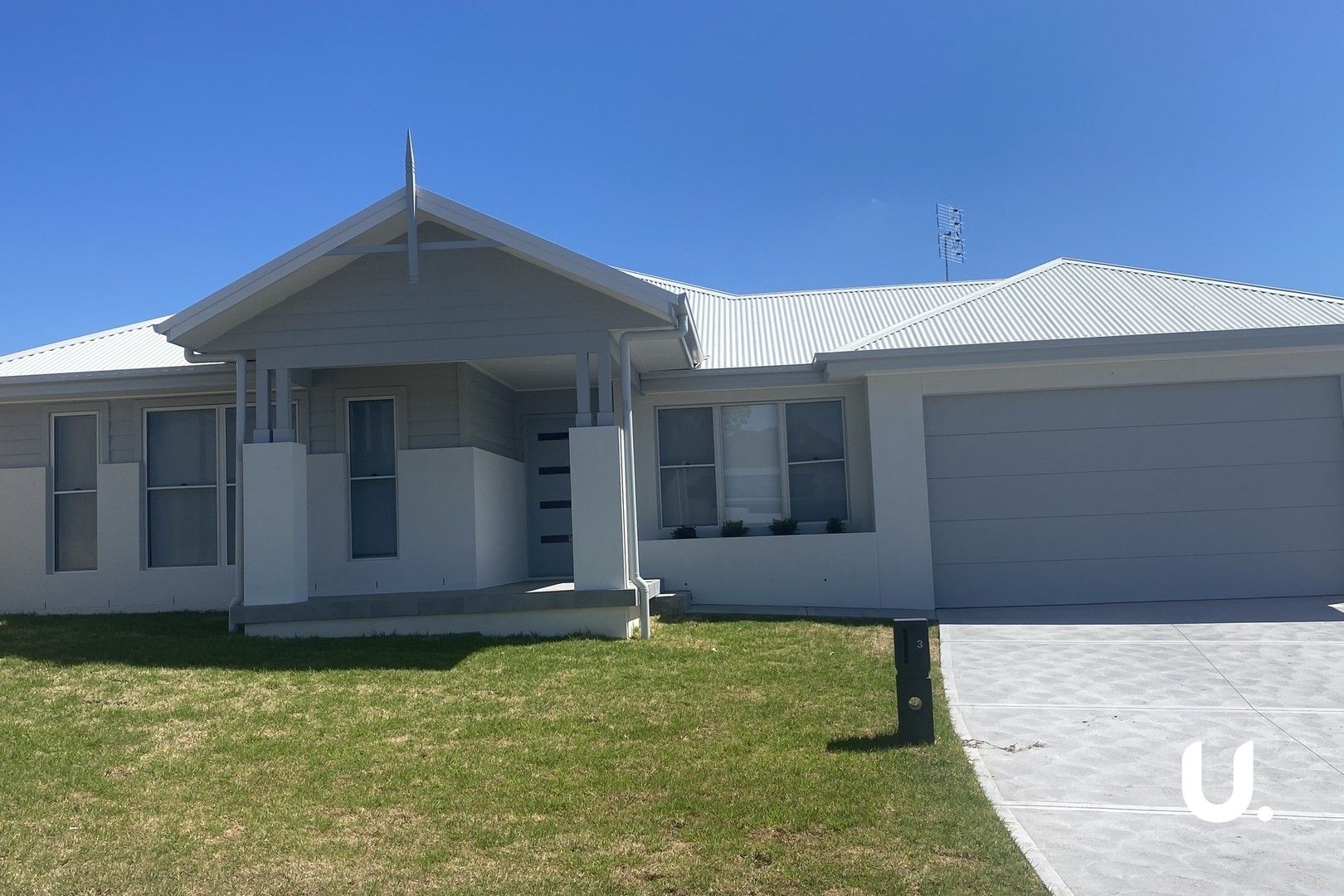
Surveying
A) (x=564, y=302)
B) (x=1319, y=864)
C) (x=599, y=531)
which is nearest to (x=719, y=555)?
(x=599, y=531)

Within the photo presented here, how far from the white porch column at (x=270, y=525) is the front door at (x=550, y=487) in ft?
14.4

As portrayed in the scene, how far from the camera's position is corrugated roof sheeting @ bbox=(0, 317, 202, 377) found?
1502 cm

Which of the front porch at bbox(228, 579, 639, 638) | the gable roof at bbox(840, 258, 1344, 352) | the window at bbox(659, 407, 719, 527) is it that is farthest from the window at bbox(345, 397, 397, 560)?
the gable roof at bbox(840, 258, 1344, 352)

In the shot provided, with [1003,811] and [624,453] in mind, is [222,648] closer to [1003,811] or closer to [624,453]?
[624,453]

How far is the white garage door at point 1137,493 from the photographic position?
44.9ft

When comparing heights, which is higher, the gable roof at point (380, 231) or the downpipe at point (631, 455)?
the gable roof at point (380, 231)

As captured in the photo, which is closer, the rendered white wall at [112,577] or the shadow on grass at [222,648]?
the shadow on grass at [222,648]

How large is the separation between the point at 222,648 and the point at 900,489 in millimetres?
7823

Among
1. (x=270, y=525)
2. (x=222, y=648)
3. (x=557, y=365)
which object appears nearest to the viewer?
(x=222, y=648)

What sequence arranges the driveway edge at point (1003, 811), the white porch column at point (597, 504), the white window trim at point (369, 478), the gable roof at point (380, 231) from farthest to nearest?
1. the white window trim at point (369, 478)
2. the white porch column at point (597, 504)
3. the gable roof at point (380, 231)
4. the driveway edge at point (1003, 811)

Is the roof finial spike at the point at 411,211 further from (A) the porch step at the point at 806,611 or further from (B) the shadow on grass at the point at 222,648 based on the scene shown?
(A) the porch step at the point at 806,611

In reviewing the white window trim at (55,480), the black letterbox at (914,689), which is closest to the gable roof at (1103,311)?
the black letterbox at (914,689)

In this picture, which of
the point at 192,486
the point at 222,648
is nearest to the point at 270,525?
the point at 222,648

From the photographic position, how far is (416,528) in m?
13.1
